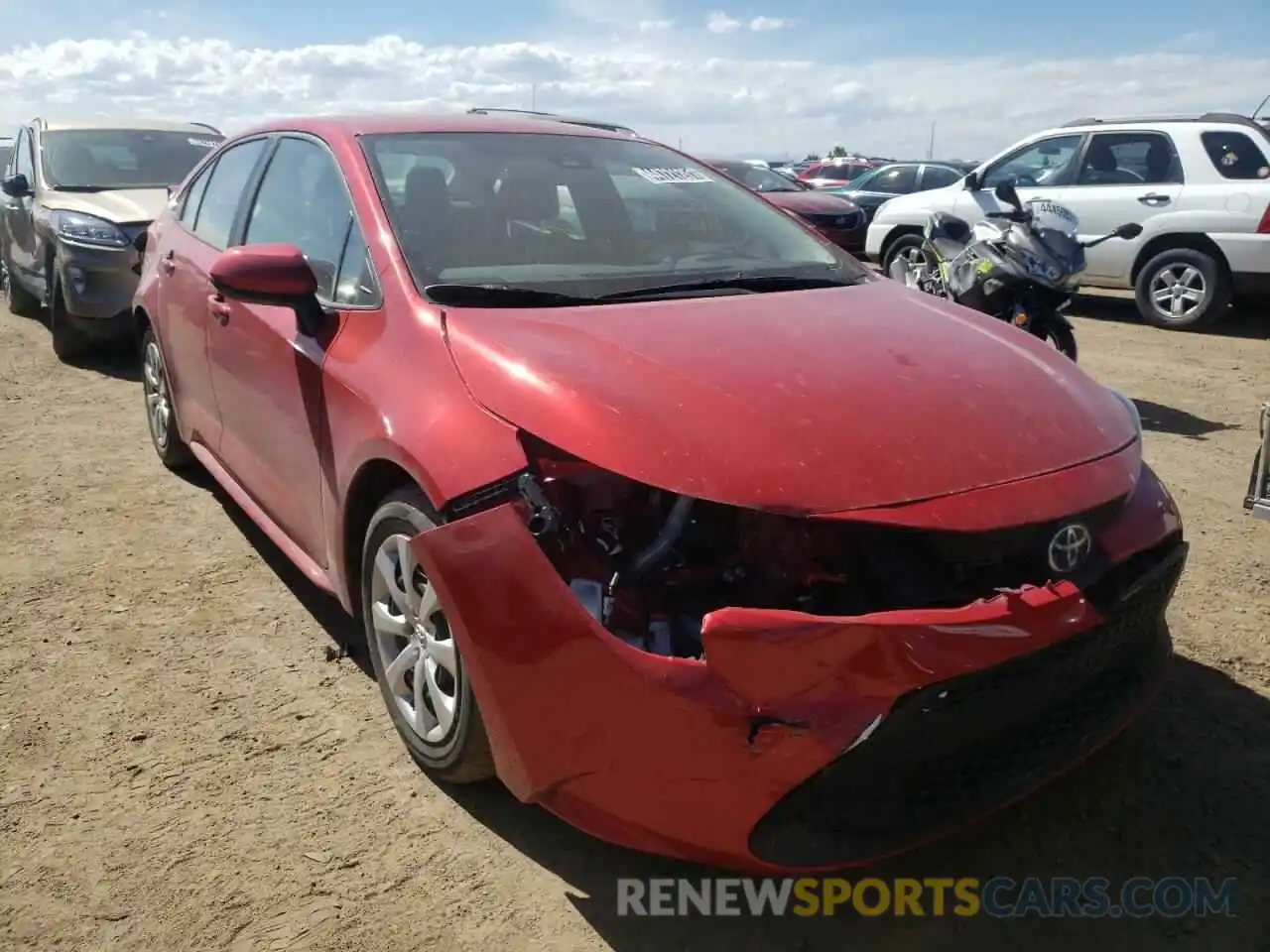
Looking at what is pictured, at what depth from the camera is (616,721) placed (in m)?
1.94

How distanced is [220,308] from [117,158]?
5438mm

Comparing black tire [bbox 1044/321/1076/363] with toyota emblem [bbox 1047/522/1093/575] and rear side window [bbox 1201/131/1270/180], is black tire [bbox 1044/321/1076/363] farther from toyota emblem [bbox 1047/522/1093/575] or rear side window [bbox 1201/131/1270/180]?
toyota emblem [bbox 1047/522/1093/575]

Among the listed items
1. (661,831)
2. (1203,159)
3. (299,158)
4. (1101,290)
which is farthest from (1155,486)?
(1101,290)

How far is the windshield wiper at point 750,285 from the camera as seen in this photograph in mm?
2796

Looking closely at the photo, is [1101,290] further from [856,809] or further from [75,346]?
[856,809]

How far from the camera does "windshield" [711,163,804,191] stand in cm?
1268

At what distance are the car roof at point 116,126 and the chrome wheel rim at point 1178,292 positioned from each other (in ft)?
26.8

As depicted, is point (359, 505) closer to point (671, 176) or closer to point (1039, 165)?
point (671, 176)

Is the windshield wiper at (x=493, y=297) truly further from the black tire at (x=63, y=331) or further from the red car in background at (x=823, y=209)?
the red car in background at (x=823, y=209)

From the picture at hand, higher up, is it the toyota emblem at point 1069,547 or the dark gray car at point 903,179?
the dark gray car at point 903,179

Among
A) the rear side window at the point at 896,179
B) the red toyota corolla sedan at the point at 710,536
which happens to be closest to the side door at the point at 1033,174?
the rear side window at the point at 896,179

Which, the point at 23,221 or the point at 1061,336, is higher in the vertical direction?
the point at 23,221

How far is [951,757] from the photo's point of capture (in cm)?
204

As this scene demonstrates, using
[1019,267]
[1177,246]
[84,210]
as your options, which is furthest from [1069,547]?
[1177,246]
